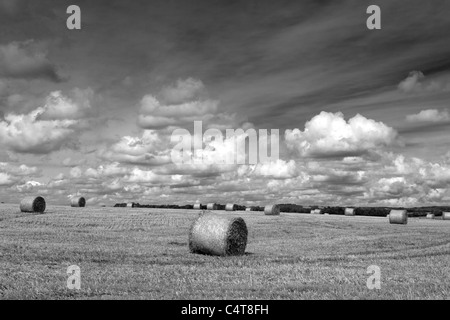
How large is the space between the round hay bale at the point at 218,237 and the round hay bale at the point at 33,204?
24926 mm

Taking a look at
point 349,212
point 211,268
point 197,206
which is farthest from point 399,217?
point 211,268

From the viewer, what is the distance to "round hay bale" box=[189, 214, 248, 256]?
64.7ft

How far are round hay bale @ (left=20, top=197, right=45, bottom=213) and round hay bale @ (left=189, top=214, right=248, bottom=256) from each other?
81.8ft

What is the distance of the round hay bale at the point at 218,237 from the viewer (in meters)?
19.7

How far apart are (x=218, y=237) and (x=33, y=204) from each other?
26.2 meters

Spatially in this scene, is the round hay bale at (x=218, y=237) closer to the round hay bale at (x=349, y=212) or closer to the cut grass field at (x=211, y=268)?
the cut grass field at (x=211, y=268)

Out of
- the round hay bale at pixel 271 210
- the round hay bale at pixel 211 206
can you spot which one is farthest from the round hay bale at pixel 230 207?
the round hay bale at pixel 271 210

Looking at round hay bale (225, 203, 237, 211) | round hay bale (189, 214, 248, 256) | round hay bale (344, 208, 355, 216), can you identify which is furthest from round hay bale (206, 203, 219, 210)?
round hay bale (189, 214, 248, 256)

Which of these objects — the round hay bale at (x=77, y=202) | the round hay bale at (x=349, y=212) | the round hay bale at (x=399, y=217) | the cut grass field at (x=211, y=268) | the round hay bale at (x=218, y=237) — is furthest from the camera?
the round hay bale at (x=349, y=212)

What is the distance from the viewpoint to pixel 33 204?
40938 mm

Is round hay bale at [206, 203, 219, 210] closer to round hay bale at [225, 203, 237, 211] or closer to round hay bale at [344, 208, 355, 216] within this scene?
round hay bale at [225, 203, 237, 211]
